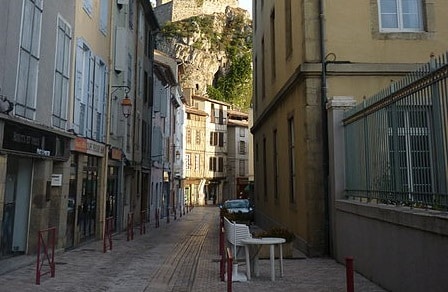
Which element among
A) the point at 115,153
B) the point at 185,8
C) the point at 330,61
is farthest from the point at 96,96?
the point at 185,8

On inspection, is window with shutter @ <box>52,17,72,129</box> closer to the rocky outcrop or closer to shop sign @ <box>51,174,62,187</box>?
shop sign @ <box>51,174,62,187</box>

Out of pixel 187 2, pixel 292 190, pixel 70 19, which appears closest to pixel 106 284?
pixel 292 190

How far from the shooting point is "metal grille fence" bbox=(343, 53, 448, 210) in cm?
566

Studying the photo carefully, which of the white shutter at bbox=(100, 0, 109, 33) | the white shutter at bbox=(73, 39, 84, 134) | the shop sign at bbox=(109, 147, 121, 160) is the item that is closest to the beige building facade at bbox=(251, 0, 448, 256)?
the white shutter at bbox=(73, 39, 84, 134)

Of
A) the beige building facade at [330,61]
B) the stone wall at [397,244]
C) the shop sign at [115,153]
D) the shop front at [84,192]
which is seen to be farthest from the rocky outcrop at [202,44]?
the stone wall at [397,244]

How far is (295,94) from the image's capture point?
12.3m

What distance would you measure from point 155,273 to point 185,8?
82.7 m

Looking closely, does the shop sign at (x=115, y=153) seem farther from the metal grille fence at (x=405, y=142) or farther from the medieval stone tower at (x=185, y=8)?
the medieval stone tower at (x=185, y=8)

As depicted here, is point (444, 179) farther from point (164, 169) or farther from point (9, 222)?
point (164, 169)

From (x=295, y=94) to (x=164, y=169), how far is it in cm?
2140

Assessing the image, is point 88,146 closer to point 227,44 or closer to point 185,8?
point 227,44

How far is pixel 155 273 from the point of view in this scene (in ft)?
30.5

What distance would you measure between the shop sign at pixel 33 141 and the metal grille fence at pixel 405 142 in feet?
22.4

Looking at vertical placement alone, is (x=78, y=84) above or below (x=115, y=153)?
above
